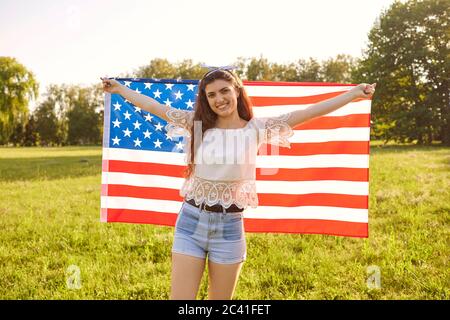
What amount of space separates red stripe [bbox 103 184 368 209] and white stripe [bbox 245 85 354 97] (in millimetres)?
1364

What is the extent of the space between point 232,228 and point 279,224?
2.35 m

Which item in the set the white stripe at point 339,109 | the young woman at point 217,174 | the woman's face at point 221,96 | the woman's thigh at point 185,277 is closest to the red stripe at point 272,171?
the white stripe at point 339,109

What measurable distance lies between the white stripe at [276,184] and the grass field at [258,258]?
1036mm

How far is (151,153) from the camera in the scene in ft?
18.7

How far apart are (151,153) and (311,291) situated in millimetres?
2754

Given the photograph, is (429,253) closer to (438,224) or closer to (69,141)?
(438,224)

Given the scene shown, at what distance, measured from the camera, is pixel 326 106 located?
3.73 meters

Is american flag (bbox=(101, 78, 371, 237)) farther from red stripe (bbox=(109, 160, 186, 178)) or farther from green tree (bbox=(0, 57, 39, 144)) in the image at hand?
green tree (bbox=(0, 57, 39, 144))

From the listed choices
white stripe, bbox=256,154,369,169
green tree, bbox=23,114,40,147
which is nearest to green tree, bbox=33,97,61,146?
green tree, bbox=23,114,40,147

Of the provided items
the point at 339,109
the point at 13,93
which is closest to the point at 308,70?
the point at 13,93

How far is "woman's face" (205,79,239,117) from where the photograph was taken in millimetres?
3537

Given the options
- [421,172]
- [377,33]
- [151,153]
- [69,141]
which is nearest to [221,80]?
[151,153]
